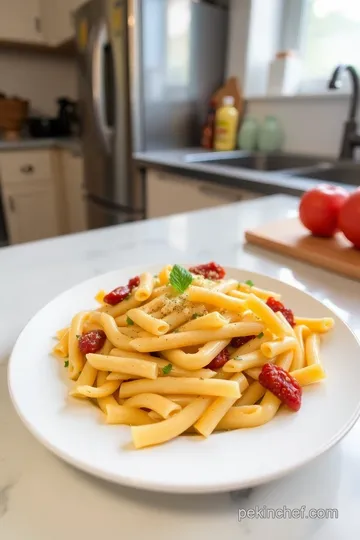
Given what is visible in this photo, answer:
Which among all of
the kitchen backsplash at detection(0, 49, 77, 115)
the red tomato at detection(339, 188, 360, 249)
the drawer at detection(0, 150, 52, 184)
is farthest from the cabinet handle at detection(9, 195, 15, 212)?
the red tomato at detection(339, 188, 360, 249)

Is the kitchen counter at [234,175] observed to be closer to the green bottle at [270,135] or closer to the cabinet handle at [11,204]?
the green bottle at [270,135]

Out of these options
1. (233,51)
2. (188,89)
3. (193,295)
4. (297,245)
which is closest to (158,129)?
(188,89)

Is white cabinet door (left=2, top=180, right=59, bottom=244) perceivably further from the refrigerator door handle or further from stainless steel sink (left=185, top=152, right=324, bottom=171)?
stainless steel sink (left=185, top=152, right=324, bottom=171)

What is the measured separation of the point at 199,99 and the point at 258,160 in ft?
1.76

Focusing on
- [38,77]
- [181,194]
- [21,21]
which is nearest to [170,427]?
[181,194]

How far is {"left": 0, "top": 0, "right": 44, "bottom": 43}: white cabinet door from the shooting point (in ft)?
8.68

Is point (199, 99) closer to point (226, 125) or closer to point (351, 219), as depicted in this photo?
point (226, 125)

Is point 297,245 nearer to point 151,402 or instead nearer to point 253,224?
point 253,224

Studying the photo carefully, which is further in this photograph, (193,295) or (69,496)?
(193,295)

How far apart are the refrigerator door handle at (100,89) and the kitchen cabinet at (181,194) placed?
0.39m

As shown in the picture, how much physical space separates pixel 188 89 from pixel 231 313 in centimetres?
205

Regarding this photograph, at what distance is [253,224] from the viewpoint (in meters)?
1.01

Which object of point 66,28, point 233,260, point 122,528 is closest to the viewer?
point 122,528

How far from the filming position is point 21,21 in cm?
272
